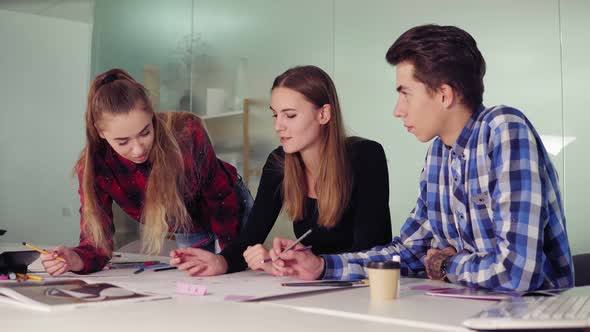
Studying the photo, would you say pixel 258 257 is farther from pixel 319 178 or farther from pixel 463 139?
pixel 463 139

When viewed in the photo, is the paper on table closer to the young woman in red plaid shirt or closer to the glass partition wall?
the young woman in red plaid shirt

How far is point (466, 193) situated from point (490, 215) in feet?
0.31

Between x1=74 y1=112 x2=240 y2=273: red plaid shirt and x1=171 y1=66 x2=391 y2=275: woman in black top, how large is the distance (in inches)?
9.2

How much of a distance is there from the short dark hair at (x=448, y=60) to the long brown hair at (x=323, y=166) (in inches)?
18.6

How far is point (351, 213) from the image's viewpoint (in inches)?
78.4

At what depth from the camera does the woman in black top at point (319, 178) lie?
193cm

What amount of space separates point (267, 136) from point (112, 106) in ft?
6.34

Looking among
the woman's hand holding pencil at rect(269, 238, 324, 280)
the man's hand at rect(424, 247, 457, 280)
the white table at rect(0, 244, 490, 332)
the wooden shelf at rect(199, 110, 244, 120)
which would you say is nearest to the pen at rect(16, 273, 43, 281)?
the white table at rect(0, 244, 490, 332)

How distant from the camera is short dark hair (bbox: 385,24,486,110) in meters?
1.56

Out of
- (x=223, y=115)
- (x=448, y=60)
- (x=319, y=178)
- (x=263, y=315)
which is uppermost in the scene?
(x=223, y=115)

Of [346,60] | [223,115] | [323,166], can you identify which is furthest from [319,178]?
[223,115]

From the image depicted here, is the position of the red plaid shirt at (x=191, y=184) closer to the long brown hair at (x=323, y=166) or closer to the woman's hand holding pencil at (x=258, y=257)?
the long brown hair at (x=323, y=166)

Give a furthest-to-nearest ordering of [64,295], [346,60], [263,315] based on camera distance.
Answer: [346,60], [64,295], [263,315]

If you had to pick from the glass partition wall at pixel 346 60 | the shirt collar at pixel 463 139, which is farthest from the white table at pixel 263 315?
the glass partition wall at pixel 346 60
